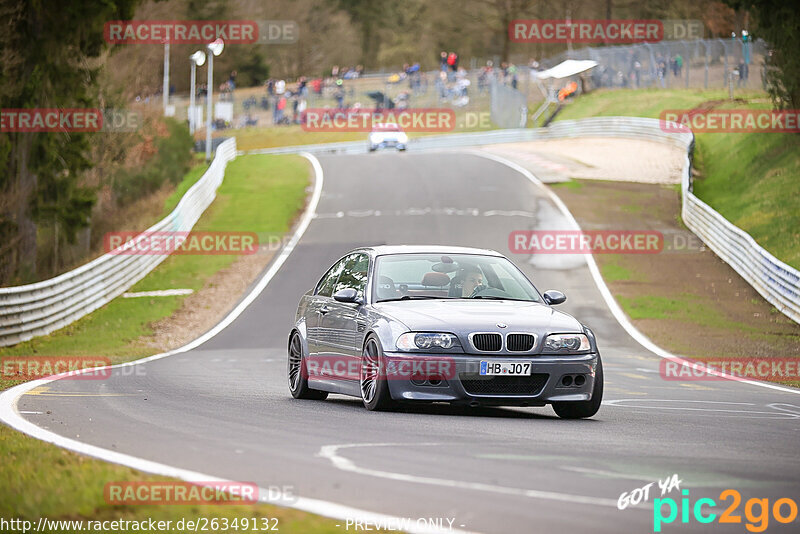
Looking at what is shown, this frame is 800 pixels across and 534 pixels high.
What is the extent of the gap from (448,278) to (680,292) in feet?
56.8

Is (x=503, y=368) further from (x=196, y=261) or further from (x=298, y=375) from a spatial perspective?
(x=196, y=261)

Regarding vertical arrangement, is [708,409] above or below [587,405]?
below

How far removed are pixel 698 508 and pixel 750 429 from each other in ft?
12.8

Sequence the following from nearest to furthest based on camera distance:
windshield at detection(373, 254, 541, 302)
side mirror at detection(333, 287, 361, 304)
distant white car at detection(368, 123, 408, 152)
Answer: side mirror at detection(333, 287, 361, 304)
windshield at detection(373, 254, 541, 302)
distant white car at detection(368, 123, 408, 152)

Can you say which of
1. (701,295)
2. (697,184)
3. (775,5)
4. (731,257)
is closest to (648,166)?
(697,184)

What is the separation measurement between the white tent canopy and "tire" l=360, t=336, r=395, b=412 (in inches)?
2424

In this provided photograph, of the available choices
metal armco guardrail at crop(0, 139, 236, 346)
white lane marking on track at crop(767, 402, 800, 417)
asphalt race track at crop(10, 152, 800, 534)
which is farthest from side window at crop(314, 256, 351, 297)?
metal armco guardrail at crop(0, 139, 236, 346)

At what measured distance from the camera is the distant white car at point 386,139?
60.6 m

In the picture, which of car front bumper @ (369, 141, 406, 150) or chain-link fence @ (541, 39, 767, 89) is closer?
chain-link fence @ (541, 39, 767, 89)

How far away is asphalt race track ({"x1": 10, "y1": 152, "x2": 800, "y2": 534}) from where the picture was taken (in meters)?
5.86

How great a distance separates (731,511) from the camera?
18.9 ft

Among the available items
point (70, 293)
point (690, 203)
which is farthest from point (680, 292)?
point (70, 293)

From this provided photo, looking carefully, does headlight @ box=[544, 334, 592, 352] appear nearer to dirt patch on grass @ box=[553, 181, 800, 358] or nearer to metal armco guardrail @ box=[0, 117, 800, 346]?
dirt patch on grass @ box=[553, 181, 800, 358]

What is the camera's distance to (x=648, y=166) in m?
48.3
